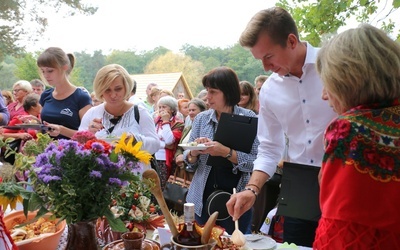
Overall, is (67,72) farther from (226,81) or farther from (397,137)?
(397,137)

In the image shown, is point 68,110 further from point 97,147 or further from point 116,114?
point 97,147

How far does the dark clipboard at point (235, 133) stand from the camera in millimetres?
2424

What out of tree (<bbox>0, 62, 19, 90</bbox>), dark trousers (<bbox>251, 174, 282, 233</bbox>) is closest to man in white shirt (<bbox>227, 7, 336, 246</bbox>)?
dark trousers (<bbox>251, 174, 282, 233</bbox>)

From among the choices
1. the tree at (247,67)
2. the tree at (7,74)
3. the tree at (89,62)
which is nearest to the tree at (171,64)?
the tree at (89,62)

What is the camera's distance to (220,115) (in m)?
2.54

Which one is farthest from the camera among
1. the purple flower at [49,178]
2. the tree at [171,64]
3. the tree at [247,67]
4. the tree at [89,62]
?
the tree at [171,64]

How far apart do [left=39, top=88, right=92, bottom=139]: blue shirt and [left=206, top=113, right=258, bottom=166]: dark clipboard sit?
1083 millimetres

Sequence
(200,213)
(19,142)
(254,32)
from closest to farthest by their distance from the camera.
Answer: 1. (254,32)
2. (200,213)
3. (19,142)

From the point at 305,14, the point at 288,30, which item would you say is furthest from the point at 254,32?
the point at 305,14

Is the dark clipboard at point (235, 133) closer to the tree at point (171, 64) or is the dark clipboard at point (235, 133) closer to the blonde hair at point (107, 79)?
the blonde hair at point (107, 79)

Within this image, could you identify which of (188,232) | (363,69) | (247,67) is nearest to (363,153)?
(363,69)

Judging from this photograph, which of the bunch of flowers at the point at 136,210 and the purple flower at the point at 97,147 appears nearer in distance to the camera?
the purple flower at the point at 97,147

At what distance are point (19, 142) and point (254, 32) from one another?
2688 millimetres

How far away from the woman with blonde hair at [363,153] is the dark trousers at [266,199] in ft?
7.24
